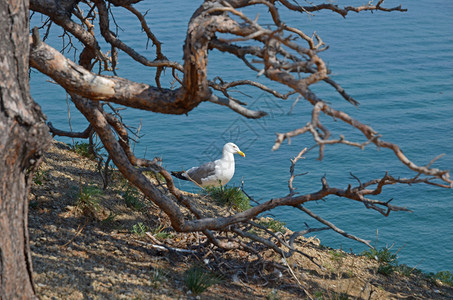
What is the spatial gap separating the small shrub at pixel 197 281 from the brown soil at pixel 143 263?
6 cm

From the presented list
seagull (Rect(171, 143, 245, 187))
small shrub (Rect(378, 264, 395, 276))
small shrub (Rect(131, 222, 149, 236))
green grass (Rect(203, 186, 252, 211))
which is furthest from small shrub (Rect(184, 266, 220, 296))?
seagull (Rect(171, 143, 245, 187))

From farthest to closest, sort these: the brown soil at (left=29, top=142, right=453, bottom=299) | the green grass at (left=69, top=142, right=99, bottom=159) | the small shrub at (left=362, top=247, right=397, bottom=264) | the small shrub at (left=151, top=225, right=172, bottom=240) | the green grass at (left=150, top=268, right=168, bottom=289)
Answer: the green grass at (left=69, top=142, right=99, bottom=159), the small shrub at (left=362, top=247, right=397, bottom=264), the small shrub at (left=151, top=225, right=172, bottom=240), the green grass at (left=150, top=268, right=168, bottom=289), the brown soil at (left=29, top=142, right=453, bottom=299)

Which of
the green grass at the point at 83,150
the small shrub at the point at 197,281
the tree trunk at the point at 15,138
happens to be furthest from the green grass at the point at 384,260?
the tree trunk at the point at 15,138

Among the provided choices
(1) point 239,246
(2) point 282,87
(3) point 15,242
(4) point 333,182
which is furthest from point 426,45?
(3) point 15,242

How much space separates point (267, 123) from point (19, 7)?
10.5 meters

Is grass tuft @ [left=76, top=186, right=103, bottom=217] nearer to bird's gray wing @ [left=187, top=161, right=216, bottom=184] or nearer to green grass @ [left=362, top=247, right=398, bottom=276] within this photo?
green grass @ [left=362, top=247, right=398, bottom=276]

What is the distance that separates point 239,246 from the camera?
551 cm

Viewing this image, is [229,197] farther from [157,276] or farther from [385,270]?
[157,276]

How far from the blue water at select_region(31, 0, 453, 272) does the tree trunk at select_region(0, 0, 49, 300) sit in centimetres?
410

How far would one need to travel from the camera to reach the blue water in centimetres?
1024

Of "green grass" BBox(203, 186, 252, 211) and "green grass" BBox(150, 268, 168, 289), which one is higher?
"green grass" BBox(150, 268, 168, 289)

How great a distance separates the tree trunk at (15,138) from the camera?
121 inches

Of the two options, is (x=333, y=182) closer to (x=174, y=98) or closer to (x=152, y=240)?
(x=152, y=240)

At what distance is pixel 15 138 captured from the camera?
10.2 ft
